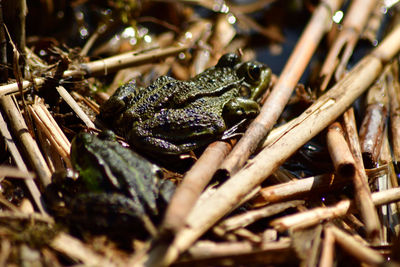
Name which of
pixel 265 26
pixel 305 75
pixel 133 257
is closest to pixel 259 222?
pixel 133 257

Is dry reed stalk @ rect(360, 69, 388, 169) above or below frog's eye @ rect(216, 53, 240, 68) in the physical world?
below

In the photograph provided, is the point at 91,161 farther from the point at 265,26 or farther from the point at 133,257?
the point at 265,26


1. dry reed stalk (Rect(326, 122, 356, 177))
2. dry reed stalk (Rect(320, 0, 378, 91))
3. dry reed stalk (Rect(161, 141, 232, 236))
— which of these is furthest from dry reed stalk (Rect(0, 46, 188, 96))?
dry reed stalk (Rect(326, 122, 356, 177))

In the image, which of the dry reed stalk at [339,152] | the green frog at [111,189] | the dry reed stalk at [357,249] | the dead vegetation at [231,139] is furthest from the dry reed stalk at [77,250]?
the dry reed stalk at [339,152]

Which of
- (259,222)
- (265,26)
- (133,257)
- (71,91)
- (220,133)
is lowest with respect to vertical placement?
(133,257)

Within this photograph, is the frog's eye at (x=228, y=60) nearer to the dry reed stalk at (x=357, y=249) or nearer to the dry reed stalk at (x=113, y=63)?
the dry reed stalk at (x=113, y=63)

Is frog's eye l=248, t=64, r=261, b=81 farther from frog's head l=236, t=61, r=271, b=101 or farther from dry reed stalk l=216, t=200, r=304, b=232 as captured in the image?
dry reed stalk l=216, t=200, r=304, b=232
